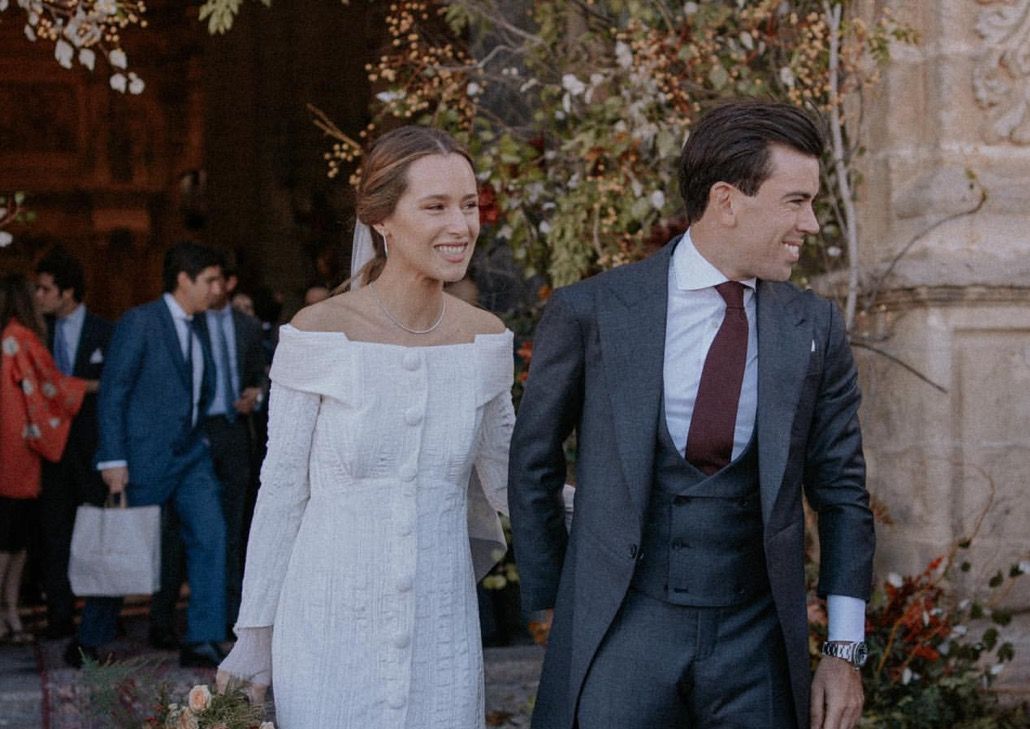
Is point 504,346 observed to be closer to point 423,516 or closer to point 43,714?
point 423,516

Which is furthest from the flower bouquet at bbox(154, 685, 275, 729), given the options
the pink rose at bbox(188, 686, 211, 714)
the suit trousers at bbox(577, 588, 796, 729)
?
the suit trousers at bbox(577, 588, 796, 729)

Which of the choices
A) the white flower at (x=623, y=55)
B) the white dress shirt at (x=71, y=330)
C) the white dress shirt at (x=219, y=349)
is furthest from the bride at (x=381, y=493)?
the white dress shirt at (x=71, y=330)

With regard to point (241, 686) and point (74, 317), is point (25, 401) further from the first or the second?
point (241, 686)

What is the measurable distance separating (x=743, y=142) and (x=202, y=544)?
445cm

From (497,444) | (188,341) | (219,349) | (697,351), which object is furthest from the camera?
(219,349)

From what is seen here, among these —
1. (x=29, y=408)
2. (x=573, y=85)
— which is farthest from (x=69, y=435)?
(x=573, y=85)

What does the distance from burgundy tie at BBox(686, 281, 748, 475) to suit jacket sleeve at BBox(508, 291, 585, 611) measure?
0.82 feet

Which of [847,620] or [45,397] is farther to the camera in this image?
[45,397]

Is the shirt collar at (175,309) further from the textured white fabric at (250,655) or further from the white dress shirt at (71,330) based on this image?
the textured white fabric at (250,655)

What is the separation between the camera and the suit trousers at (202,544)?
22.8ft

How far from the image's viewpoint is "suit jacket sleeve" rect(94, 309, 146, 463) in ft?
22.6

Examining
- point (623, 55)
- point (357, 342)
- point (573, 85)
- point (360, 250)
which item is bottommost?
point (357, 342)

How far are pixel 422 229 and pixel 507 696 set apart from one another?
3.61m

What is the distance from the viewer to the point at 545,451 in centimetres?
314
